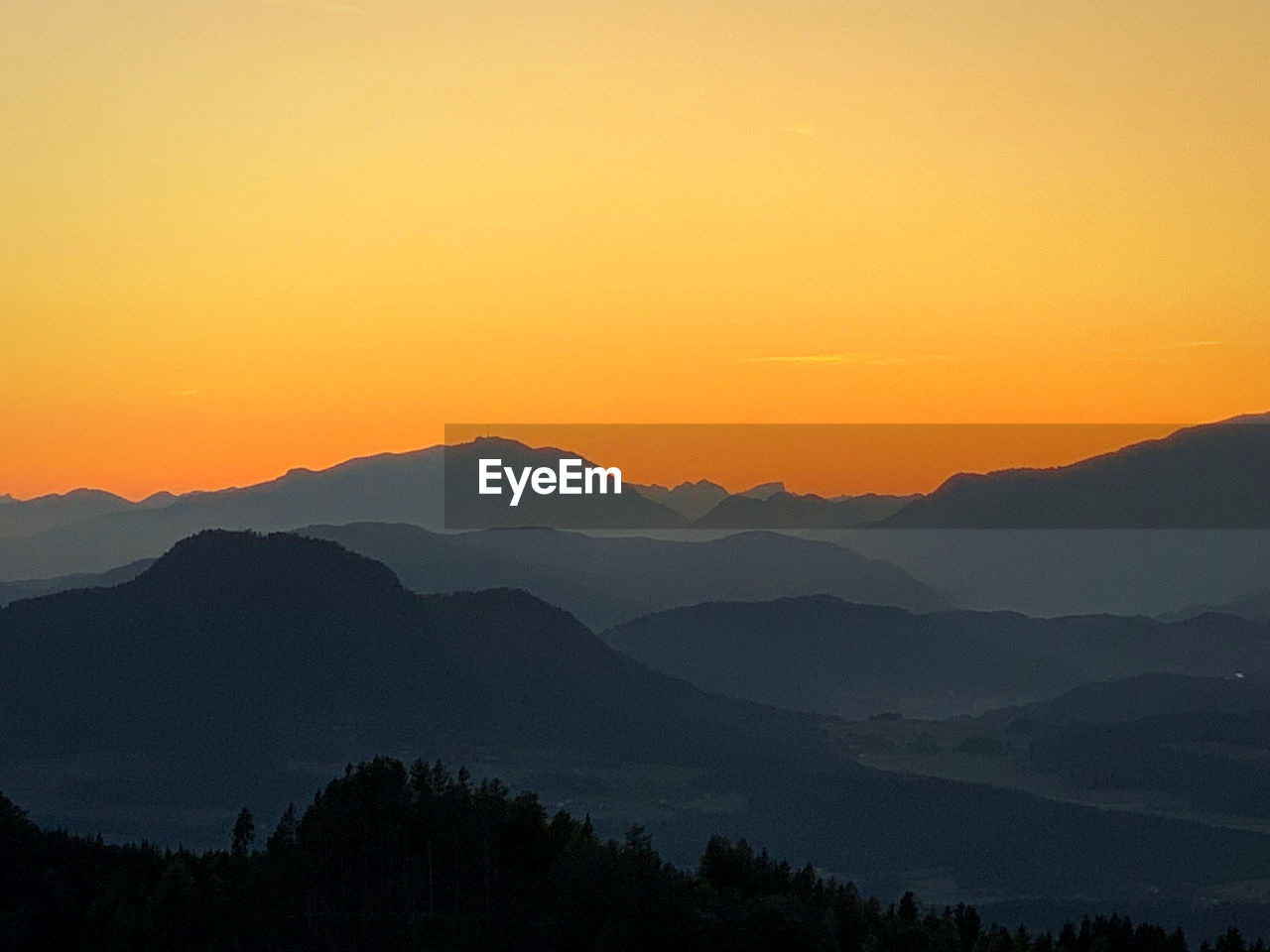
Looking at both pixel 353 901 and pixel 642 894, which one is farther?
pixel 353 901

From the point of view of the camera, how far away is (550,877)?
102 metres

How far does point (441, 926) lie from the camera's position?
312 ft

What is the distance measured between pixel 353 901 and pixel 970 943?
41146 millimetres

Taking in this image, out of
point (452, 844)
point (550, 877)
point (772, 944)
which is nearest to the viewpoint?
point (772, 944)

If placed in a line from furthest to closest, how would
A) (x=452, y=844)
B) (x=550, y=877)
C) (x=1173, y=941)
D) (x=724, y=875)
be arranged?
(x=1173, y=941), (x=724, y=875), (x=452, y=844), (x=550, y=877)

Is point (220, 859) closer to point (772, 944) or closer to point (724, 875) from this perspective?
point (724, 875)

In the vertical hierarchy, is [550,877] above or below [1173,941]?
above

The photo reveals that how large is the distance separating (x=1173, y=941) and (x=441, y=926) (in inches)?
2450

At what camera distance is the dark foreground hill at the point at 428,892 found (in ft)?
314

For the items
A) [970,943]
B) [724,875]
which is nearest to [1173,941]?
[970,943]

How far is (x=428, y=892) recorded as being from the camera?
337ft

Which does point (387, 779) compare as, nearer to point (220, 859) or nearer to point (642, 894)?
point (220, 859)

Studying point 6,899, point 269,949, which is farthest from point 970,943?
point 6,899

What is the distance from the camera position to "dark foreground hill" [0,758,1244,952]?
9556 centimetres
